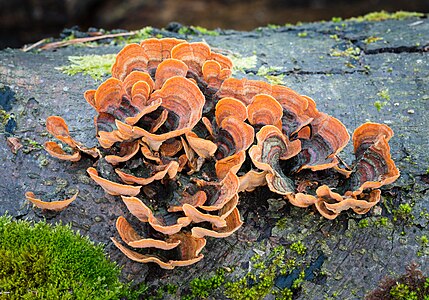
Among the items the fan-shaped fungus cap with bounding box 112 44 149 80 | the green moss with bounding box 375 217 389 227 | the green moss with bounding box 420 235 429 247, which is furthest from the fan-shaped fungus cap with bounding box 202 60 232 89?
the green moss with bounding box 420 235 429 247

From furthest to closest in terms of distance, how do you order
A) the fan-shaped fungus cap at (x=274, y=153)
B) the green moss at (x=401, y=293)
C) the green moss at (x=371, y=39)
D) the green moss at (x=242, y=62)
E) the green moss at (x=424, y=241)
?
the green moss at (x=371, y=39) → the green moss at (x=242, y=62) → the green moss at (x=424, y=241) → the green moss at (x=401, y=293) → the fan-shaped fungus cap at (x=274, y=153)

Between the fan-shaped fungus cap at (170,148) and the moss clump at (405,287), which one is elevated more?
the fan-shaped fungus cap at (170,148)

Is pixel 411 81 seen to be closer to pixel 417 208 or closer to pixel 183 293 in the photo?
pixel 417 208

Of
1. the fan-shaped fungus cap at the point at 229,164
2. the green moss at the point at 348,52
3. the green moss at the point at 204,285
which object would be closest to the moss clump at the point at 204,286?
the green moss at the point at 204,285

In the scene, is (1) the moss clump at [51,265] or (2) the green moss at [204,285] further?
(2) the green moss at [204,285]

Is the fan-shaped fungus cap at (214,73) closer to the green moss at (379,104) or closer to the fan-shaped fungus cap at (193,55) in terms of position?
the fan-shaped fungus cap at (193,55)

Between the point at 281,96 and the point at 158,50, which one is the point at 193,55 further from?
the point at 281,96

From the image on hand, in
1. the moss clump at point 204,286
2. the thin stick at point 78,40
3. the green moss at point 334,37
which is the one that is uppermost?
the green moss at point 334,37
